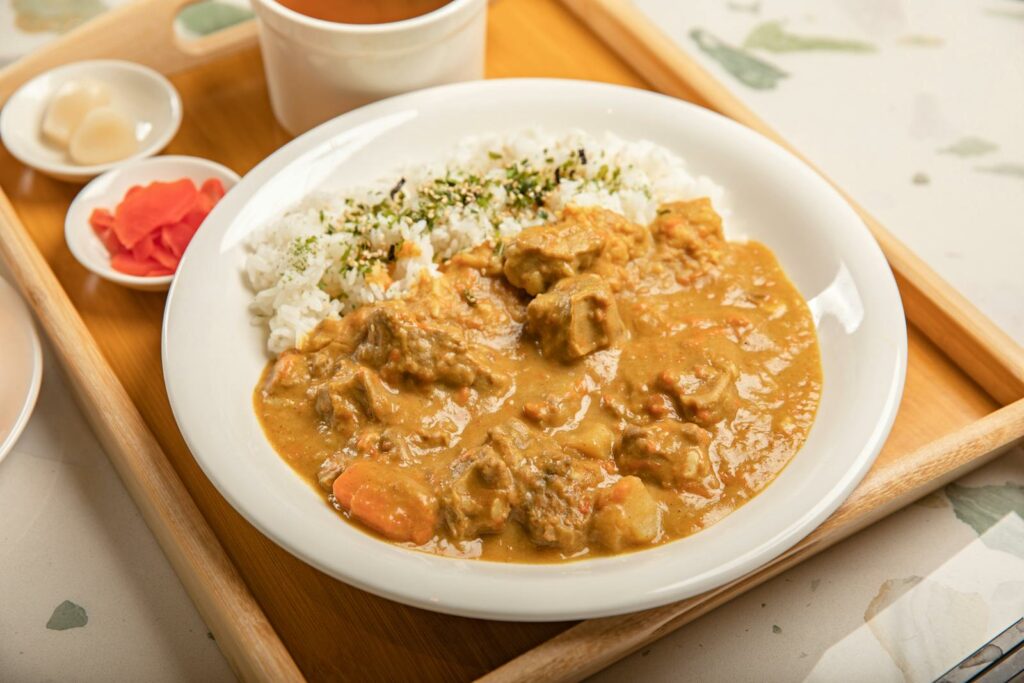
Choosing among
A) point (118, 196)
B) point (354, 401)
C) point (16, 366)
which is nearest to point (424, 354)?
point (354, 401)

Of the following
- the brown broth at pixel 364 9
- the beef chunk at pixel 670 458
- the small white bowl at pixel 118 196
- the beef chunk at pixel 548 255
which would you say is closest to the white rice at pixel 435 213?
the beef chunk at pixel 548 255

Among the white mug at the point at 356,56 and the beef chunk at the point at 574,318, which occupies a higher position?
the white mug at the point at 356,56

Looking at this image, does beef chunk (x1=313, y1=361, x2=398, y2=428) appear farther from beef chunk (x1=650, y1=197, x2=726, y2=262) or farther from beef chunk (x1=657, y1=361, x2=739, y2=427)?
beef chunk (x1=650, y1=197, x2=726, y2=262)

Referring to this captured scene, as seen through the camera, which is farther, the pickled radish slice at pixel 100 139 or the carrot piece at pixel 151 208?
the pickled radish slice at pixel 100 139

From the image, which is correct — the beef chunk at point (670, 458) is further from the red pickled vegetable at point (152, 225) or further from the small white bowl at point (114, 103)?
the small white bowl at point (114, 103)

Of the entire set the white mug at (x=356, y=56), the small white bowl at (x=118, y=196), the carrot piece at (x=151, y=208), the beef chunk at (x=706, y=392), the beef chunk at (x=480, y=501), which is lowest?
the small white bowl at (x=118, y=196)

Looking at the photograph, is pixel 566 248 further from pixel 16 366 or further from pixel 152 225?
pixel 16 366

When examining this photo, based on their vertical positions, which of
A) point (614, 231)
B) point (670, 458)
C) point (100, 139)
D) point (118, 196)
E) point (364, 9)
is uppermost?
point (364, 9)
